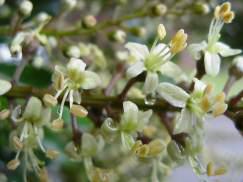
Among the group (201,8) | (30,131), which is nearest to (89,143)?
(30,131)

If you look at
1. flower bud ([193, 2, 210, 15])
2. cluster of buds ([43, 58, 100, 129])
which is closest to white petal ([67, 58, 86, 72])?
cluster of buds ([43, 58, 100, 129])

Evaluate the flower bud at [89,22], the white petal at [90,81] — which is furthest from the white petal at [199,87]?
the flower bud at [89,22]

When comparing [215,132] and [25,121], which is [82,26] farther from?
[215,132]

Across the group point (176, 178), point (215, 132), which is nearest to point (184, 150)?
point (176, 178)

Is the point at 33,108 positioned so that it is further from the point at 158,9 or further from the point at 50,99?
the point at 158,9

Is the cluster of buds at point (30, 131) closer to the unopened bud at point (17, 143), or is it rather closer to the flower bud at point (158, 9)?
the unopened bud at point (17, 143)

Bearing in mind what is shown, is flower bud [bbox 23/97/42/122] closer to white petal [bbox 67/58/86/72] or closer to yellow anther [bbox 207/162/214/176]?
white petal [bbox 67/58/86/72]
